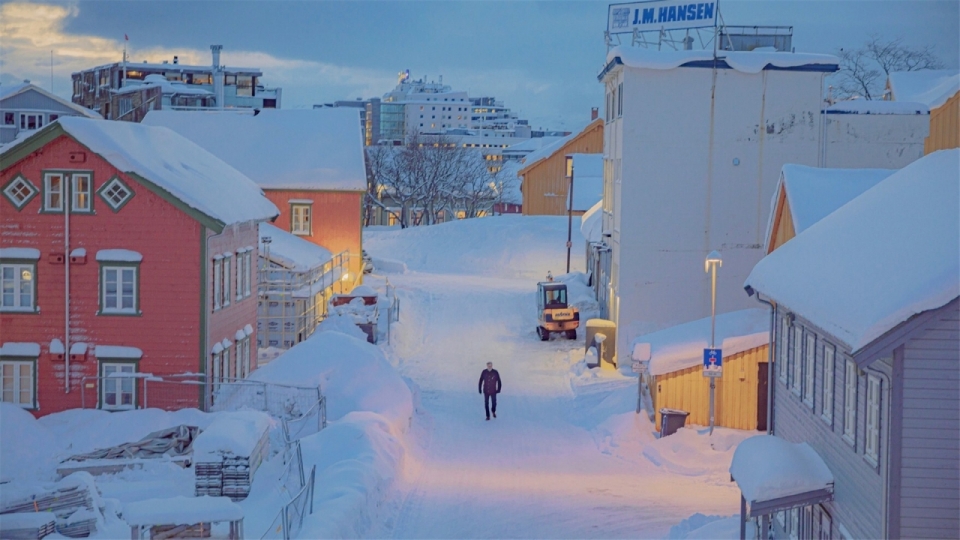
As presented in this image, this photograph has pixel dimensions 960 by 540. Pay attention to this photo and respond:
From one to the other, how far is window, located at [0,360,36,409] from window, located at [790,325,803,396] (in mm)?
19022

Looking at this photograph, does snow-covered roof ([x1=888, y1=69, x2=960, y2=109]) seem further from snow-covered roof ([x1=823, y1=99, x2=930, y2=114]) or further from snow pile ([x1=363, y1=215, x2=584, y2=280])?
snow pile ([x1=363, y1=215, x2=584, y2=280])

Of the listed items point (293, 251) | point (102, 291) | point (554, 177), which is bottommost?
point (102, 291)

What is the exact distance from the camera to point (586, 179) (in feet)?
212

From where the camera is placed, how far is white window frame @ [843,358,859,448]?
13738mm

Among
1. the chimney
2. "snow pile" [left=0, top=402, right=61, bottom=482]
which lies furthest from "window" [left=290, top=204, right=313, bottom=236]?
the chimney

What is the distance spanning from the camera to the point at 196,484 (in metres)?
18.2

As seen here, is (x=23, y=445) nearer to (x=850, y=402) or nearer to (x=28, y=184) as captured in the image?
(x=28, y=184)

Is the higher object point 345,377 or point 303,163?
point 303,163

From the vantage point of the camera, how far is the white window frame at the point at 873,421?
1255 cm

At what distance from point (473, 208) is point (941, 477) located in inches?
2996

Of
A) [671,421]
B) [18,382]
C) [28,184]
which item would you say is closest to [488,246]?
[671,421]

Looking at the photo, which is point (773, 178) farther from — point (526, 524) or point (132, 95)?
point (132, 95)

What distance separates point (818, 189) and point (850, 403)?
732 cm

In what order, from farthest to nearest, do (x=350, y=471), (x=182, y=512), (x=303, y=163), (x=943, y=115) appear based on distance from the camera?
(x=303, y=163)
(x=943, y=115)
(x=350, y=471)
(x=182, y=512)
